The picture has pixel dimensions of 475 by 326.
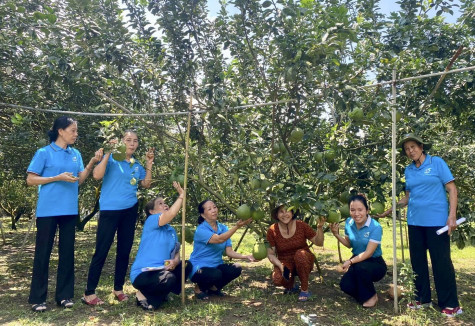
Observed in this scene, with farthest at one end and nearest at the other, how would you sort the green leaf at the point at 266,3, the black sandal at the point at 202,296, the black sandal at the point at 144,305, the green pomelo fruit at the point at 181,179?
the black sandal at the point at 202,296, the green pomelo fruit at the point at 181,179, the black sandal at the point at 144,305, the green leaf at the point at 266,3

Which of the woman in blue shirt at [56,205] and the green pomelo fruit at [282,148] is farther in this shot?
the green pomelo fruit at [282,148]

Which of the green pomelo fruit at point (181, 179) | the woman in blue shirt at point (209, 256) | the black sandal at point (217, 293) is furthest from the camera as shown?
the black sandal at point (217, 293)

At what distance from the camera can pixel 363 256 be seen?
11.8ft

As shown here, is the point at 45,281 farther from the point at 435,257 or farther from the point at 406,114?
the point at 406,114

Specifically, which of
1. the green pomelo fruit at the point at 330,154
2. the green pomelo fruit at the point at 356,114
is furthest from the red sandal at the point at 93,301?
the green pomelo fruit at the point at 356,114

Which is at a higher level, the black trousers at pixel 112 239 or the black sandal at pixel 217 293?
the black trousers at pixel 112 239

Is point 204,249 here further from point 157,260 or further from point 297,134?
point 297,134

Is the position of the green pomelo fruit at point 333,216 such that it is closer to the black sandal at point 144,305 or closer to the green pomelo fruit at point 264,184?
the green pomelo fruit at point 264,184

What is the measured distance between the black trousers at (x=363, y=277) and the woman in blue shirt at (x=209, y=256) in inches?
38.2

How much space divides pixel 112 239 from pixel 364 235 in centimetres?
245

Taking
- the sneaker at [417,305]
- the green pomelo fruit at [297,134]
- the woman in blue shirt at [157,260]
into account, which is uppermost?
the green pomelo fruit at [297,134]

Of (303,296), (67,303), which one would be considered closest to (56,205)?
(67,303)

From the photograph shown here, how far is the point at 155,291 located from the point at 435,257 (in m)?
2.55

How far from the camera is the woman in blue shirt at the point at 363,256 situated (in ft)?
11.8
